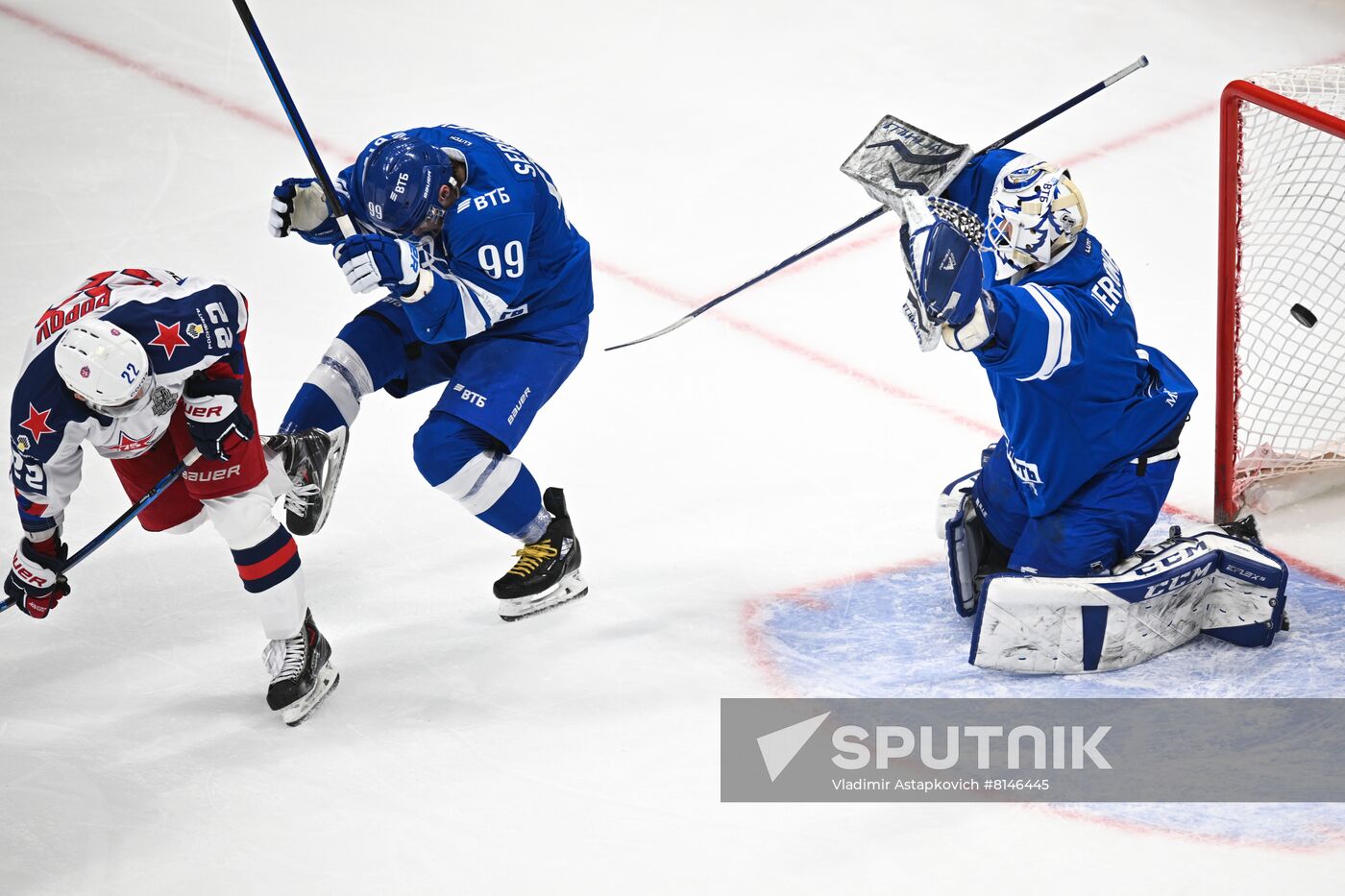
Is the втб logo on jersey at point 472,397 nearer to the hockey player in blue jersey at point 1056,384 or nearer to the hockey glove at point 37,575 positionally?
the hockey glove at point 37,575

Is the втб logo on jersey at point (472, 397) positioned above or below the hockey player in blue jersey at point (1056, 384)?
below

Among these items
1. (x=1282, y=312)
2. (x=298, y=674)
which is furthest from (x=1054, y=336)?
(x=298, y=674)

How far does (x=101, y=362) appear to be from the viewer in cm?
290

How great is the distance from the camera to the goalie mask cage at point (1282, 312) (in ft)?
12.2

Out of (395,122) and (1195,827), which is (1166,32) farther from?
(1195,827)

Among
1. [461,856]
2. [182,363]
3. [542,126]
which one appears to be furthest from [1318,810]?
[542,126]

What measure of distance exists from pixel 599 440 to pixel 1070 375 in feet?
5.29

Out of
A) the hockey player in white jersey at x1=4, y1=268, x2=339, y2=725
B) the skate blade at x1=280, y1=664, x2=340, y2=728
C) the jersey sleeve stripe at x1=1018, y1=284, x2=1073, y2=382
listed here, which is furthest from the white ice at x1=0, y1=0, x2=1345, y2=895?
the jersey sleeve stripe at x1=1018, y1=284, x2=1073, y2=382

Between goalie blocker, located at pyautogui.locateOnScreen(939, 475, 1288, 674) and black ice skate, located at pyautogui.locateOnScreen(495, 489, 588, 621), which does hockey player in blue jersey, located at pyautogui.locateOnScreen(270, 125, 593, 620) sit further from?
goalie blocker, located at pyautogui.locateOnScreen(939, 475, 1288, 674)

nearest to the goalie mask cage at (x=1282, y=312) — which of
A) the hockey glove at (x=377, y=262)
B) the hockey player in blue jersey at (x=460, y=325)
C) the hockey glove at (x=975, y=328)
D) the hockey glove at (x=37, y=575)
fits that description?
the hockey glove at (x=975, y=328)

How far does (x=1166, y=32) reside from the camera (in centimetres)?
645

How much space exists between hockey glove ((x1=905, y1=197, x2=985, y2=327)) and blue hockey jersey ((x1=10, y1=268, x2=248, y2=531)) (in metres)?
1.35

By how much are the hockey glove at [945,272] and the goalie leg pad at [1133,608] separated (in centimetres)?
67

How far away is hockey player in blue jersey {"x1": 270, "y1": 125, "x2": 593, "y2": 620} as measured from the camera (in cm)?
333
